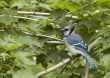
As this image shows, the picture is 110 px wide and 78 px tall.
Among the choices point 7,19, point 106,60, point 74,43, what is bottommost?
point 74,43

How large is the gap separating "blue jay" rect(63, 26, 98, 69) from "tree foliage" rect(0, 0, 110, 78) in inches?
2.8

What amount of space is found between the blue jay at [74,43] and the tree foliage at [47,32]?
0.07m

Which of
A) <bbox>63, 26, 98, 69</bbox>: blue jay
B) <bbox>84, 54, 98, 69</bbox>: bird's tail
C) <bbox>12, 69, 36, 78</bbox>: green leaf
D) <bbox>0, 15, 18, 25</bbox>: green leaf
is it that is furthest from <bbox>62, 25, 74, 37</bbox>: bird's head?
<bbox>12, 69, 36, 78</bbox>: green leaf

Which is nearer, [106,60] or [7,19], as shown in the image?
[106,60]

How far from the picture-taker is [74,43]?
4191mm

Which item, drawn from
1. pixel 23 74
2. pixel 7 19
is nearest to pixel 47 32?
pixel 7 19

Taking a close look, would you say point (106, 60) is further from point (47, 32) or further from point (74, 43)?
point (74, 43)

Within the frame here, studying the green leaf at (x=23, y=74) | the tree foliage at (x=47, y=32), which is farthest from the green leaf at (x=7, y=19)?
the green leaf at (x=23, y=74)

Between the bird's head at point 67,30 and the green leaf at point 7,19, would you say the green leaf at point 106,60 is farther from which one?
the green leaf at point 7,19

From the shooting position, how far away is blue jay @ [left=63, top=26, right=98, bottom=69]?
3.72 meters

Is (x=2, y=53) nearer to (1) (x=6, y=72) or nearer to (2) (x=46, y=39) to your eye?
(1) (x=6, y=72)

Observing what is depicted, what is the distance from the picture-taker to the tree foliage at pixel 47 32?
8.92 feet

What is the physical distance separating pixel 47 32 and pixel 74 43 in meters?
0.58

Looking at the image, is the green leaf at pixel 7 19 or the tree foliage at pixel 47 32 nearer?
the tree foliage at pixel 47 32
